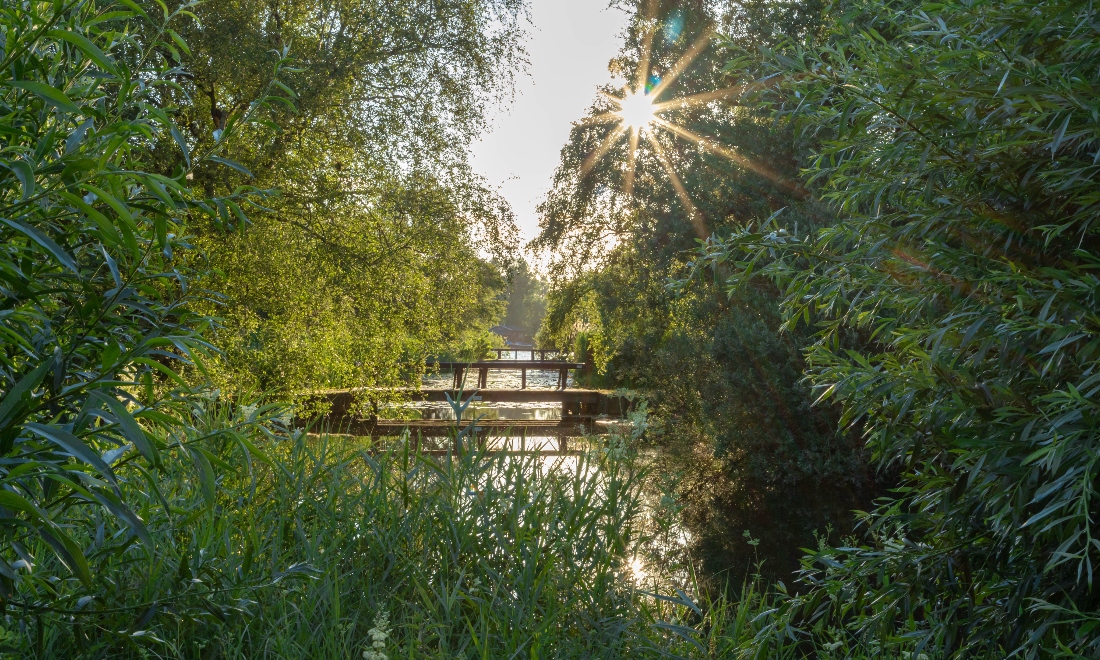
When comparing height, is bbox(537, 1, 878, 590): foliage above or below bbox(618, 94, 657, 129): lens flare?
below

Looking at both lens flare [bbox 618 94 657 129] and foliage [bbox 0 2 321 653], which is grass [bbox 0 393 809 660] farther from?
lens flare [bbox 618 94 657 129]

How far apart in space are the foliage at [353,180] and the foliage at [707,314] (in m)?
2.15

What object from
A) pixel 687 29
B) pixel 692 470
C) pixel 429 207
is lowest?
pixel 692 470

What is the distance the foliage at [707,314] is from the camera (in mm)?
6758

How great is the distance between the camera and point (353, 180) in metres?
9.41

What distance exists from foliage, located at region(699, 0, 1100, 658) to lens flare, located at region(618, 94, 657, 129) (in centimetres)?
914

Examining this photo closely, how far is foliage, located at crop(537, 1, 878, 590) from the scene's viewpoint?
22.2ft

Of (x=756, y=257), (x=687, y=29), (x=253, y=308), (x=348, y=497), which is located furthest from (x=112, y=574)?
(x=687, y=29)

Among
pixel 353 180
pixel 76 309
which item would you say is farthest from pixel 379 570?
pixel 353 180

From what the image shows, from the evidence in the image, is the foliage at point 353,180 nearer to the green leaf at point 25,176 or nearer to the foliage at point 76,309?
the foliage at point 76,309

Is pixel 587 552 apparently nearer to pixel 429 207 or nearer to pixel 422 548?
pixel 422 548

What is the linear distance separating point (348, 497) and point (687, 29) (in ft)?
33.2

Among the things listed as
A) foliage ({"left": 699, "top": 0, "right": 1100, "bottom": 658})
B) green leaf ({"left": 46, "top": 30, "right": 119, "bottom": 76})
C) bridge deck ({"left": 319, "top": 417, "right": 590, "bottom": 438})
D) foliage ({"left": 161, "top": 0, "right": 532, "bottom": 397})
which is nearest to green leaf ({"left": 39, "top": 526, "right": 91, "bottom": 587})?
green leaf ({"left": 46, "top": 30, "right": 119, "bottom": 76})

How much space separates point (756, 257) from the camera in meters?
2.70
